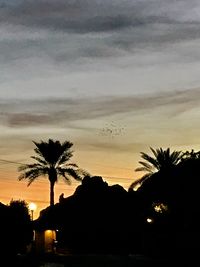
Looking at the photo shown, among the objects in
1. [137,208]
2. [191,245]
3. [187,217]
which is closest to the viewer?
[187,217]

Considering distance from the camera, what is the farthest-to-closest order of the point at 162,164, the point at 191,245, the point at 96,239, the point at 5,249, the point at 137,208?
the point at 96,239
the point at 137,208
the point at 162,164
the point at 191,245
the point at 5,249

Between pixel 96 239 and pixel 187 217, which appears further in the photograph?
pixel 96 239

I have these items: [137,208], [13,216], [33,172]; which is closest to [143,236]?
[137,208]

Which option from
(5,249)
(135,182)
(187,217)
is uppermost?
(135,182)

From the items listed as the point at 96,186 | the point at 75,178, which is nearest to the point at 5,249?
the point at 75,178

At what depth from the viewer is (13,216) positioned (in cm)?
3178

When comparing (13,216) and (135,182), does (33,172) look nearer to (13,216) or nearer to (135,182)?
(135,182)

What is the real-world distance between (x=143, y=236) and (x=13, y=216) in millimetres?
35142

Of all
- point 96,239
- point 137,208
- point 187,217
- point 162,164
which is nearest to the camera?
point 187,217

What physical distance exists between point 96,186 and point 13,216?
4318 centimetres

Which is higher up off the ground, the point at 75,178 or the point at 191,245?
the point at 75,178

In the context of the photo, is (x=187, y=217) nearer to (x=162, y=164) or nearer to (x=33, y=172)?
(x=162, y=164)

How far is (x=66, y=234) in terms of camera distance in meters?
68.7

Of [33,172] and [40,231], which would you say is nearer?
[33,172]
